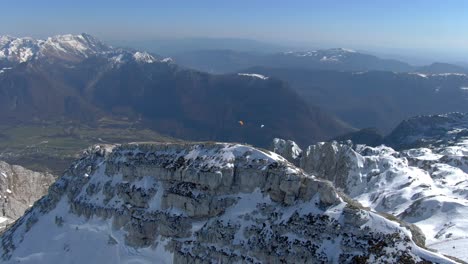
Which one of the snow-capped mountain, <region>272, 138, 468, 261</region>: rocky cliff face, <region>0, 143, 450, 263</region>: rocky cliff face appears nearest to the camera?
<region>0, 143, 450, 263</region>: rocky cliff face

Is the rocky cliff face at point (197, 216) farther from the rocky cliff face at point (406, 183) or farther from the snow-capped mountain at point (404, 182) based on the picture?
the rocky cliff face at point (406, 183)

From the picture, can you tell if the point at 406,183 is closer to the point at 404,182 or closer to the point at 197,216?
the point at 404,182

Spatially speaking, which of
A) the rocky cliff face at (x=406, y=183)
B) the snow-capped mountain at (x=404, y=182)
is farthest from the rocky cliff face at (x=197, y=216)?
the rocky cliff face at (x=406, y=183)

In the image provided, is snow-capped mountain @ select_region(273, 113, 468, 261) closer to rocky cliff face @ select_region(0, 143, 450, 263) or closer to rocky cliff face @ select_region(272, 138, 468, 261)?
rocky cliff face @ select_region(272, 138, 468, 261)

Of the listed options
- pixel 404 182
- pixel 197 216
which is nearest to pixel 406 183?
pixel 404 182

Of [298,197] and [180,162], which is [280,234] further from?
[180,162]

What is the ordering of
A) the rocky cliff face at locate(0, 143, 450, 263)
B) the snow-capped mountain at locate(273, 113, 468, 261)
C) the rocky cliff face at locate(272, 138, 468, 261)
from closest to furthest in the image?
1. the rocky cliff face at locate(0, 143, 450, 263)
2. the snow-capped mountain at locate(273, 113, 468, 261)
3. the rocky cliff face at locate(272, 138, 468, 261)

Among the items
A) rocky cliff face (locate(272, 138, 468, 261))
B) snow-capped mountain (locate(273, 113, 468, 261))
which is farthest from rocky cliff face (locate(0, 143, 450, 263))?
rocky cliff face (locate(272, 138, 468, 261))
